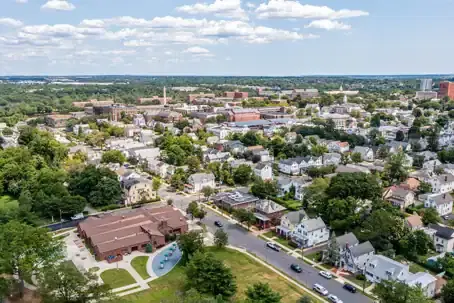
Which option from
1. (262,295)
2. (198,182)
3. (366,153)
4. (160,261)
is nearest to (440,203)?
(366,153)

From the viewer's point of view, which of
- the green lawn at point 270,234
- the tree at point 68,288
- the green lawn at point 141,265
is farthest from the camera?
the green lawn at point 270,234

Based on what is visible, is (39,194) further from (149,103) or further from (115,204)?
(149,103)

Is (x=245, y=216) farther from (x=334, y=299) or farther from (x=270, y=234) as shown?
(x=334, y=299)

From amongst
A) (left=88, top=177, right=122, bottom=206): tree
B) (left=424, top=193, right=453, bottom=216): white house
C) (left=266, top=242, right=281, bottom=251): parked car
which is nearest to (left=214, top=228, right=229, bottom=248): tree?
(left=266, top=242, right=281, bottom=251): parked car

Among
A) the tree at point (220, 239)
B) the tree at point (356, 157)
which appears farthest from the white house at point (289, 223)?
the tree at point (356, 157)

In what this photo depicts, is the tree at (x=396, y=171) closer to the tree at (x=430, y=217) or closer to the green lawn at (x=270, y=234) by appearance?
the tree at (x=430, y=217)

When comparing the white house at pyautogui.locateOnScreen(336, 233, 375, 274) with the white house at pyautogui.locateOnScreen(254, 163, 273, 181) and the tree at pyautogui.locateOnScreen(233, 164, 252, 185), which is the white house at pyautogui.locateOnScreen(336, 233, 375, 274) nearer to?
the tree at pyautogui.locateOnScreen(233, 164, 252, 185)
